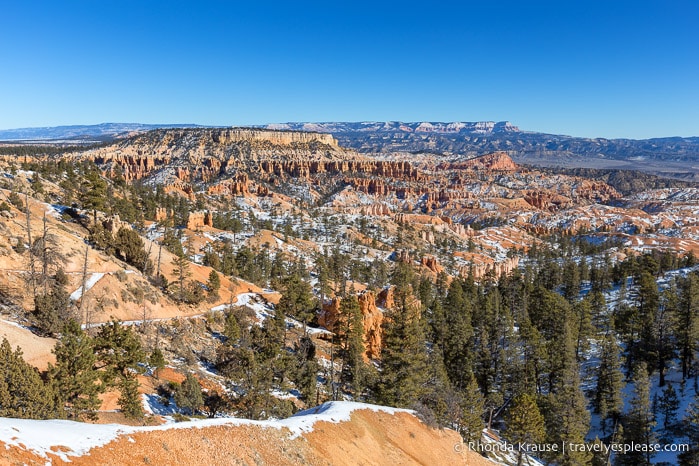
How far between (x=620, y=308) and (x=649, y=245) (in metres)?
111

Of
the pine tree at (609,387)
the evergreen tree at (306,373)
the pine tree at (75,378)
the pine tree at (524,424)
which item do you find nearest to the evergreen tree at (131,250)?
the evergreen tree at (306,373)

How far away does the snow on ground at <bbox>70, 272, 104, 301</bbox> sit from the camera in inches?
1592

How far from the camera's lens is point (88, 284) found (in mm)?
42344

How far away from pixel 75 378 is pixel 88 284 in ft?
73.1

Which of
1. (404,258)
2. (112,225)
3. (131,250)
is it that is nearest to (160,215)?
(112,225)

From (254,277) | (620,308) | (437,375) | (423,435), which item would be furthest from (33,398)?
(620,308)

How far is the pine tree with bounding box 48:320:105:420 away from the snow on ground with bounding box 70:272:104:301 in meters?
18.3

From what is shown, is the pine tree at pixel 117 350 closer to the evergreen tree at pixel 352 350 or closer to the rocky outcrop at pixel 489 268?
the evergreen tree at pixel 352 350

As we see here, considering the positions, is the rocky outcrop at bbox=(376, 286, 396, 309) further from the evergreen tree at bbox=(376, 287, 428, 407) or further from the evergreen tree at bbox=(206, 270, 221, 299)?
the evergreen tree at bbox=(376, 287, 428, 407)

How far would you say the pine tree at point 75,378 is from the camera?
890 inches

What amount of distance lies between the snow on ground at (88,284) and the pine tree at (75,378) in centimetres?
1832

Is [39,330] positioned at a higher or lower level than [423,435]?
higher

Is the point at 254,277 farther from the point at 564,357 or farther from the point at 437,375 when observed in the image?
the point at 564,357

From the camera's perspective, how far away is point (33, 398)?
19469 mm
